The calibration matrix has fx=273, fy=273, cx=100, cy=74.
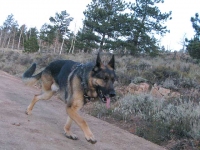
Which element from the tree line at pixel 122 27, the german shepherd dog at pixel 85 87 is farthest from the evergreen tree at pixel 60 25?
the german shepherd dog at pixel 85 87

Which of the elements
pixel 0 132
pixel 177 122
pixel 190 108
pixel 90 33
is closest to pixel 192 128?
pixel 177 122

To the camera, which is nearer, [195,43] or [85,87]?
[85,87]

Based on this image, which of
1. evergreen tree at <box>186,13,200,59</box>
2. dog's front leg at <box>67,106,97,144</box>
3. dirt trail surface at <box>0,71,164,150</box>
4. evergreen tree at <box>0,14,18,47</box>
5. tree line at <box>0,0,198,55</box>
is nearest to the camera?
dirt trail surface at <box>0,71,164,150</box>

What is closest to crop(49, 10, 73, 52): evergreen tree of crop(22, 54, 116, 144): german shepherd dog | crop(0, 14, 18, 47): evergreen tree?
crop(0, 14, 18, 47): evergreen tree

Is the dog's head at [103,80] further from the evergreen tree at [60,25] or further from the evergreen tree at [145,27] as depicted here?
the evergreen tree at [60,25]

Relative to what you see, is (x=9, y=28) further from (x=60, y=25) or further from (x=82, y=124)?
(x=82, y=124)

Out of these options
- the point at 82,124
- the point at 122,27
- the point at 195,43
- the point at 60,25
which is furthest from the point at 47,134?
the point at 60,25

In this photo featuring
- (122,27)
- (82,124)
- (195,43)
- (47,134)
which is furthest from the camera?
(122,27)

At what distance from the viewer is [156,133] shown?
6.82 meters

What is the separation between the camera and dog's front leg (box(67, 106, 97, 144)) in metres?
4.82

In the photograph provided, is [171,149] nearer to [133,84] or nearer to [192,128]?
[192,128]

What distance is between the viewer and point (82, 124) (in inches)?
194

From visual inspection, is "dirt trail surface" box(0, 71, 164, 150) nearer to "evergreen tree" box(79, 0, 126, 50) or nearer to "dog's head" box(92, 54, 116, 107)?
"dog's head" box(92, 54, 116, 107)

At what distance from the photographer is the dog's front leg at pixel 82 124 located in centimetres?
482
